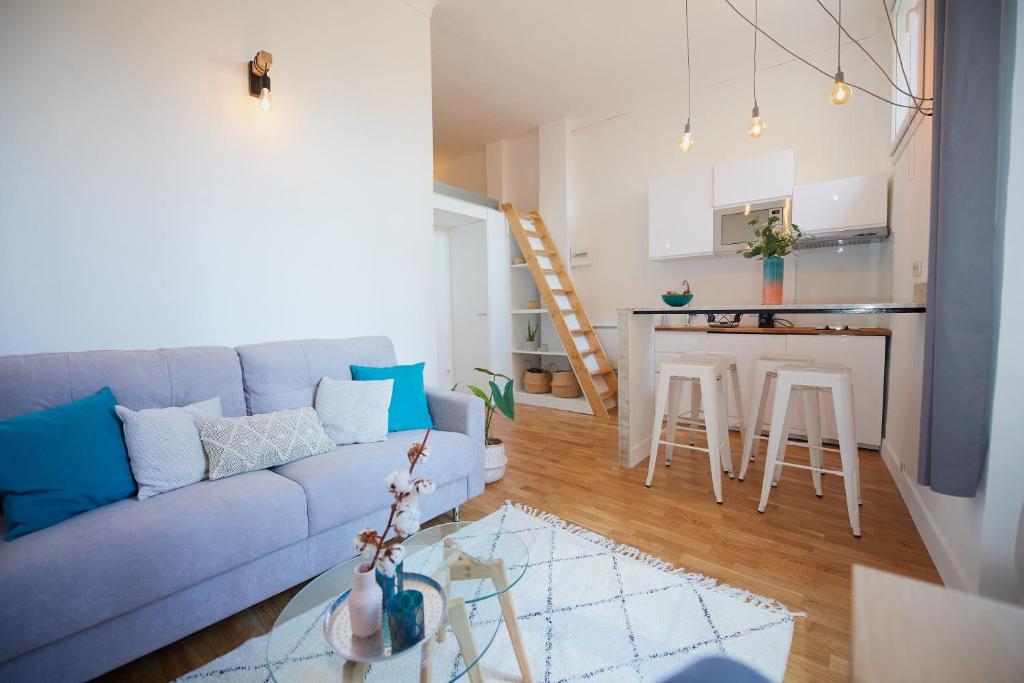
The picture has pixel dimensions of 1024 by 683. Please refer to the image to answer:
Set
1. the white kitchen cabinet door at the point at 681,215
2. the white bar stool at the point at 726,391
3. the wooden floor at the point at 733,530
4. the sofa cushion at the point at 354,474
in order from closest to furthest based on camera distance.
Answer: the wooden floor at the point at 733,530 → the sofa cushion at the point at 354,474 → the white bar stool at the point at 726,391 → the white kitchen cabinet door at the point at 681,215

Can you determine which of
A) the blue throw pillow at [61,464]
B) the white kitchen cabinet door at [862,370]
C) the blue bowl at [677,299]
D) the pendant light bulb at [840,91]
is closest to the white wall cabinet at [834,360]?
the white kitchen cabinet door at [862,370]

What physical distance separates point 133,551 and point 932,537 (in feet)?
9.75

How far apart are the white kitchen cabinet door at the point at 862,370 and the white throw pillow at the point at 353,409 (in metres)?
3.01

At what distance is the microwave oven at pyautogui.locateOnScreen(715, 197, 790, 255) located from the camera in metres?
3.59

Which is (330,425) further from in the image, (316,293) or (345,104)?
(345,104)

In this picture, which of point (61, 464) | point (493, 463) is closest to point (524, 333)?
point (493, 463)

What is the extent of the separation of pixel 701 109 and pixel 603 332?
245cm

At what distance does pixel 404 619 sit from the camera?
0.93 m

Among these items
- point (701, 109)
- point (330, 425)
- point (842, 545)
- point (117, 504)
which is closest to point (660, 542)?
point (842, 545)

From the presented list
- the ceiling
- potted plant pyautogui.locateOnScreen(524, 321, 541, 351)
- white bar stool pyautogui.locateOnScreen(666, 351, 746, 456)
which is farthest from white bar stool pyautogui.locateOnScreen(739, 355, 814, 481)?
potted plant pyautogui.locateOnScreen(524, 321, 541, 351)

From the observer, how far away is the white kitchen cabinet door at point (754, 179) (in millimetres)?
3562

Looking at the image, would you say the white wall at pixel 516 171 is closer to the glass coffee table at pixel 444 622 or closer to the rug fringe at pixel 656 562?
the rug fringe at pixel 656 562

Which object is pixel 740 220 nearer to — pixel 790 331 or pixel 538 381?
pixel 790 331

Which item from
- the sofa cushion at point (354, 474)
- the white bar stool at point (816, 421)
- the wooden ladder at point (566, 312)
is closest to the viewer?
the sofa cushion at point (354, 474)
